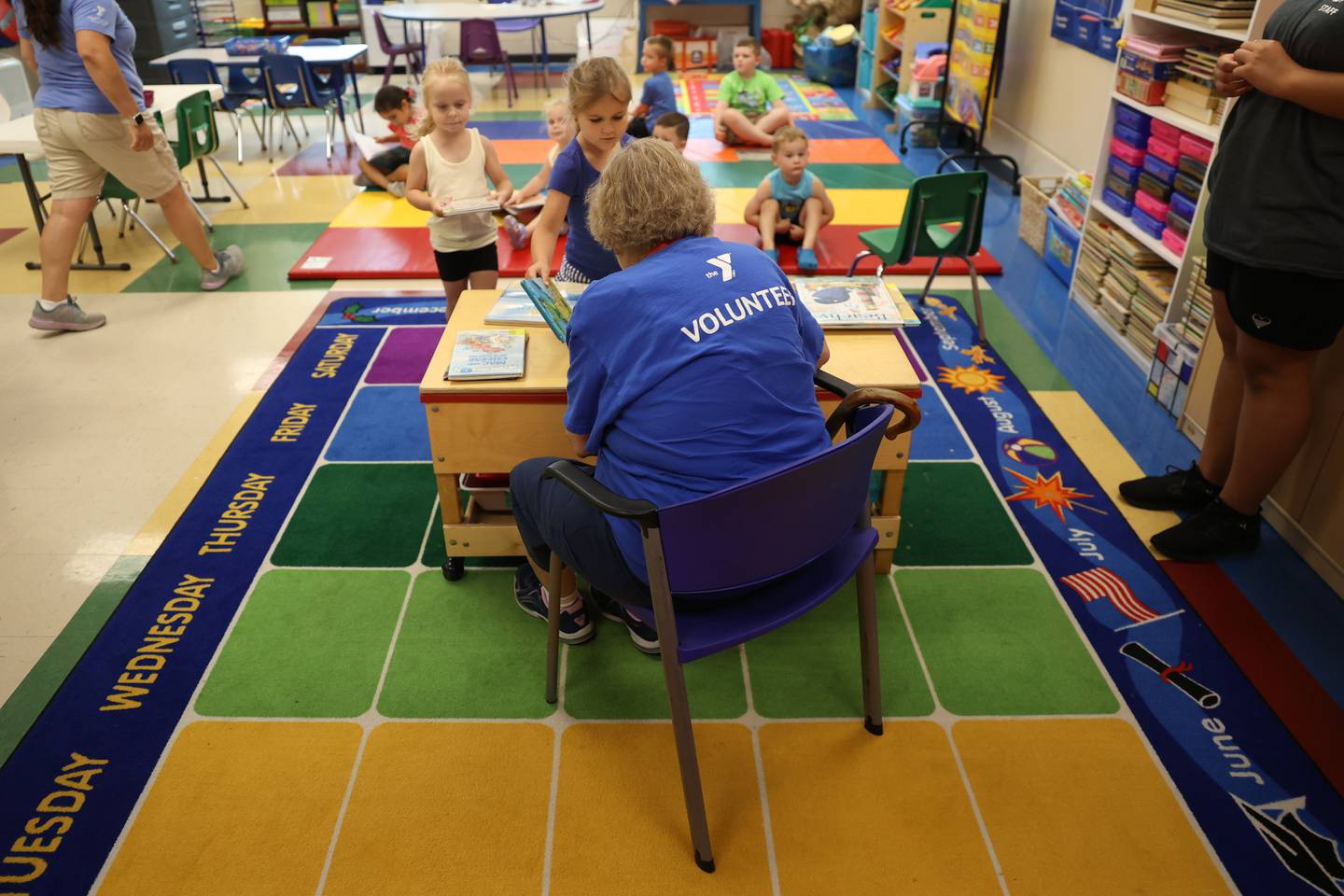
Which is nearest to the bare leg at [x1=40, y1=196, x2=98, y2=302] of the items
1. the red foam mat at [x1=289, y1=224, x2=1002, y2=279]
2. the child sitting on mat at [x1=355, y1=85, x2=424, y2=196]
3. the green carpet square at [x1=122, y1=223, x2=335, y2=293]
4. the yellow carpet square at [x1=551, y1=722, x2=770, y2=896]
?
the green carpet square at [x1=122, y1=223, x2=335, y2=293]

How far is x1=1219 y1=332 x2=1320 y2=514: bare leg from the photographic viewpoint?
2.71m

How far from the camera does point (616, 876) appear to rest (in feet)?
6.57

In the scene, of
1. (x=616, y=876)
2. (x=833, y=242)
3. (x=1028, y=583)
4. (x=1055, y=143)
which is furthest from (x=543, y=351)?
(x=1055, y=143)

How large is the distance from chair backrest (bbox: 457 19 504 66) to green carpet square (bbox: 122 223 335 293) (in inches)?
165

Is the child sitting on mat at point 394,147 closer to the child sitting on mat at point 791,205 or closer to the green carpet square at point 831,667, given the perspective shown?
the child sitting on mat at point 791,205

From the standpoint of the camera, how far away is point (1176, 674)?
2529mm

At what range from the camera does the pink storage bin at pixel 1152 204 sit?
412cm

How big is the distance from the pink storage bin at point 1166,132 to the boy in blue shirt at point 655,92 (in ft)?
9.78

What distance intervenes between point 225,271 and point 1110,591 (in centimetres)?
449

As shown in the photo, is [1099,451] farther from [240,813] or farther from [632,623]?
[240,813]

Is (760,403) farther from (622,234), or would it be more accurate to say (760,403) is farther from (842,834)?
(842,834)

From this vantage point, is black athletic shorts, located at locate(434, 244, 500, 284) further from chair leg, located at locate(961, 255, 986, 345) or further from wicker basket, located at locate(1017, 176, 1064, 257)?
wicker basket, located at locate(1017, 176, 1064, 257)

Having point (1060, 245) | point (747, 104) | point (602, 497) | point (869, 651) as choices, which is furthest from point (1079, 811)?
point (747, 104)

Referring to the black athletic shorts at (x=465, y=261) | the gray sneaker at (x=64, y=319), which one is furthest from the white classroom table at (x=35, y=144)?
the black athletic shorts at (x=465, y=261)
